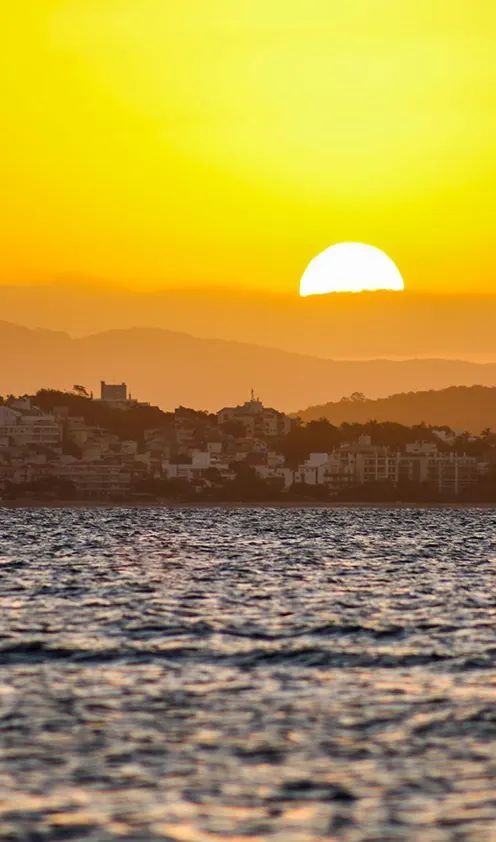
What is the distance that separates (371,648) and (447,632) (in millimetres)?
5491

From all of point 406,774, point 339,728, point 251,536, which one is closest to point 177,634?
point 339,728

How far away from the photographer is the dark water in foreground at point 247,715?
75.6 feet

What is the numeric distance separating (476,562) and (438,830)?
8092 centimetres

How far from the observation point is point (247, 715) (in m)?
31.3

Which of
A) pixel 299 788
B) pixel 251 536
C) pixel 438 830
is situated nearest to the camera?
pixel 438 830

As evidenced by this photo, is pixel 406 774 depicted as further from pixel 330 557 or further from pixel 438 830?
pixel 330 557

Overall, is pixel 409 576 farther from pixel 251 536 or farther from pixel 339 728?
pixel 251 536

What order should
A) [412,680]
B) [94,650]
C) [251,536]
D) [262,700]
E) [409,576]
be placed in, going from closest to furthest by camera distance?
[262,700]
[412,680]
[94,650]
[409,576]
[251,536]

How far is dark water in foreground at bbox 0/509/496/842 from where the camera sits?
23047mm

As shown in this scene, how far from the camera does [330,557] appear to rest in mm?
107750

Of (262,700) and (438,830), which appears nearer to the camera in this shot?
(438,830)

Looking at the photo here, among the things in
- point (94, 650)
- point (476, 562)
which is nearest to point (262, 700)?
point (94, 650)

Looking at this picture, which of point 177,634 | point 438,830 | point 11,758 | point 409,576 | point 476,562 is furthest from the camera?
point 476,562

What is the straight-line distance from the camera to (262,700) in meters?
33.4
